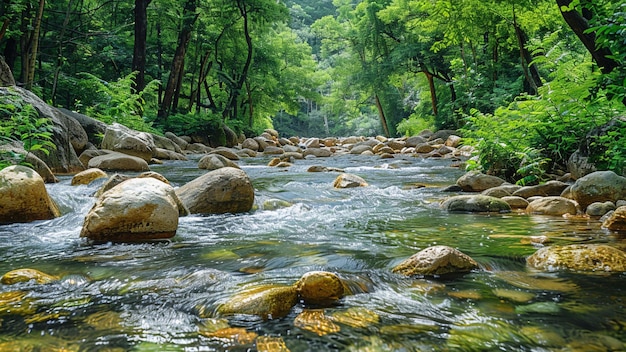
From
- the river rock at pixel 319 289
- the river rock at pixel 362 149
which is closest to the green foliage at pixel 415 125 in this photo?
the river rock at pixel 362 149

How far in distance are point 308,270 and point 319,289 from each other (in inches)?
23.5

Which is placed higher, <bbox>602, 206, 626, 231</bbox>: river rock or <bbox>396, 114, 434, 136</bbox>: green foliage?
<bbox>396, 114, 434, 136</bbox>: green foliage

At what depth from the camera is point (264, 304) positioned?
2.14 m

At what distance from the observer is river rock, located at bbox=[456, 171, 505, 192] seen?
6684mm

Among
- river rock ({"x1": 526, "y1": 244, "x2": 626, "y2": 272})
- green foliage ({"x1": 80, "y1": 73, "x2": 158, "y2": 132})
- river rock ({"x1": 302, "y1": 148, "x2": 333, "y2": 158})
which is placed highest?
green foliage ({"x1": 80, "y1": 73, "x2": 158, "y2": 132})

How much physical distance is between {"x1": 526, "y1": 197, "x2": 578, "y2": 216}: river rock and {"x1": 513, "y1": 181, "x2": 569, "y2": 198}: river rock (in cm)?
81

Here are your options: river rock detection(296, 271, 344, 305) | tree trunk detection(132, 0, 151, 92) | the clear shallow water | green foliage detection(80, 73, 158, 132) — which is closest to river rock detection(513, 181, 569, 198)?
the clear shallow water

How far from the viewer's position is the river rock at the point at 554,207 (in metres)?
4.75

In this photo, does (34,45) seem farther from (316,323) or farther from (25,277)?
(316,323)

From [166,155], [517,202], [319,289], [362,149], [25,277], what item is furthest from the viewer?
[362,149]

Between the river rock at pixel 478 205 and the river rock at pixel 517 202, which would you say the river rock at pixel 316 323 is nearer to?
the river rock at pixel 478 205

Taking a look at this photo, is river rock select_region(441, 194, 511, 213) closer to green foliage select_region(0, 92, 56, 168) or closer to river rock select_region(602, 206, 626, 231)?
river rock select_region(602, 206, 626, 231)

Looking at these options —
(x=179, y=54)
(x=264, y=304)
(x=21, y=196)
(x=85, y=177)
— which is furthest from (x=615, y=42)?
(x=179, y=54)

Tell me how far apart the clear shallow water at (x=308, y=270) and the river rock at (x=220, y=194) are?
38cm
